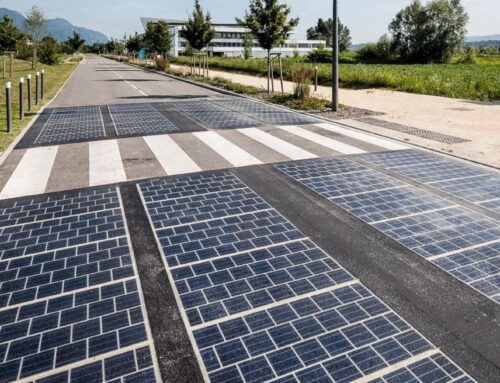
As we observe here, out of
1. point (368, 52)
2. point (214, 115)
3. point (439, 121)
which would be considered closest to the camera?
point (439, 121)

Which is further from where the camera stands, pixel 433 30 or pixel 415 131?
pixel 433 30

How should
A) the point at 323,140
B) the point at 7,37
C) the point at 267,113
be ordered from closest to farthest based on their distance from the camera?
1. the point at 323,140
2. the point at 267,113
3. the point at 7,37

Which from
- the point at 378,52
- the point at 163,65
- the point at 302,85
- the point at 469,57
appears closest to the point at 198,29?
the point at 163,65

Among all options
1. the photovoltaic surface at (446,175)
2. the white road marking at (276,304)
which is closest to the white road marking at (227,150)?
the photovoltaic surface at (446,175)

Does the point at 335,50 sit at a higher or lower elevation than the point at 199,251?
higher

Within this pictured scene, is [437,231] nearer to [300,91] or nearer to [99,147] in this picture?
[99,147]

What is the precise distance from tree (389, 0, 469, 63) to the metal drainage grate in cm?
6127

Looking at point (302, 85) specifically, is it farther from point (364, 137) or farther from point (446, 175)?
point (446, 175)

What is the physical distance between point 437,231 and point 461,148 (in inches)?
215

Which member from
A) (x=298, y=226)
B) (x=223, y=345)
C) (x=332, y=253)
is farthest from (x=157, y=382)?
(x=298, y=226)

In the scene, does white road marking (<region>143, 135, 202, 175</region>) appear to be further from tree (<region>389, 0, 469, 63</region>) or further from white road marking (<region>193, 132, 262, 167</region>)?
tree (<region>389, 0, 469, 63</region>)

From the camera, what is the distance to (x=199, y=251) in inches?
196

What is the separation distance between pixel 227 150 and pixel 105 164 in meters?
2.88

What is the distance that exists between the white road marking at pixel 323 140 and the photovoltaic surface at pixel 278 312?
456 cm
